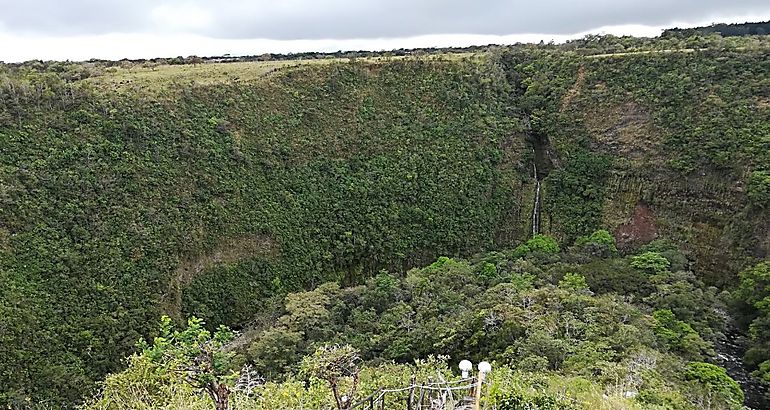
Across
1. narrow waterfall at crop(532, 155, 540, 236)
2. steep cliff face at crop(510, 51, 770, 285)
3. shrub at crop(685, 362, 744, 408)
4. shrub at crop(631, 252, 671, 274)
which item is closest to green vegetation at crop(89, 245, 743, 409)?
shrub at crop(685, 362, 744, 408)

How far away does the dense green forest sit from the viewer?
17.0 metres

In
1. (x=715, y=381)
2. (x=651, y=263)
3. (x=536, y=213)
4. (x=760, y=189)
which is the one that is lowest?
(x=715, y=381)

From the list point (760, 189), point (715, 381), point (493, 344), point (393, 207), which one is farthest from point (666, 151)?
point (493, 344)

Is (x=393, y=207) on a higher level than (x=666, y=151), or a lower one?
lower

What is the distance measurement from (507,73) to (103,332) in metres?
26.1

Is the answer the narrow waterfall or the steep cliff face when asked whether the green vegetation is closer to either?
the steep cliff face

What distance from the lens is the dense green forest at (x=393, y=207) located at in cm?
1703

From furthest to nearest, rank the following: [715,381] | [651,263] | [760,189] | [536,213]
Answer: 1. [536,213]
2. [760,189]
3. [651,263]
4. [715,381]

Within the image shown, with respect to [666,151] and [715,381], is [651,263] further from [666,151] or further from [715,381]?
[666,151]

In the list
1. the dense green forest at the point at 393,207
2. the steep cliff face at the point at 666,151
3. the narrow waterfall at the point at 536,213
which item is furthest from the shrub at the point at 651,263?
the narrow waterfall at the point at 536,213

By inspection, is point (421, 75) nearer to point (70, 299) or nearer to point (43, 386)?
point (70, 299)

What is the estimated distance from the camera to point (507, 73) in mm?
34688

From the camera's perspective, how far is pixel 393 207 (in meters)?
27.3

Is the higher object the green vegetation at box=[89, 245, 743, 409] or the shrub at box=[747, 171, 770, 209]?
the shrub at box=[747, 171, 770, 209]
